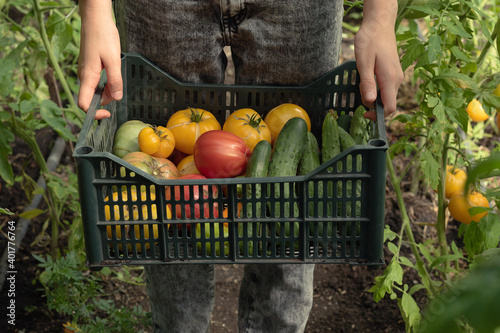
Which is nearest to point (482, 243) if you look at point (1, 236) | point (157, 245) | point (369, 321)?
point (369, 321)

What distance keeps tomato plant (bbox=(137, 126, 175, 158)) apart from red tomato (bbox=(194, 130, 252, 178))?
3.8 inches

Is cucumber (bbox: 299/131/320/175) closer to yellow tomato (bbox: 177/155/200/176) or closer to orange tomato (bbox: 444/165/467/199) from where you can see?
yellow tomato (bbox: 177/155/200/176)

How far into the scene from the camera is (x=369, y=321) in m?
2.15

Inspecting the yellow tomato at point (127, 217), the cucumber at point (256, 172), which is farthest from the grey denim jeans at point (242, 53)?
the yellow tomato at point (127, 217)

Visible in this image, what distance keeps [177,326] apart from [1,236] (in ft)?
3.75

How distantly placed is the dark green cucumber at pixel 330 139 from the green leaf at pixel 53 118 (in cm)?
95

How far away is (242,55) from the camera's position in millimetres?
1556

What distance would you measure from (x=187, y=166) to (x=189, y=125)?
10cm

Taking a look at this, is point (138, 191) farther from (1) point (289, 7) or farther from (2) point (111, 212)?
(1) point (289, 7)

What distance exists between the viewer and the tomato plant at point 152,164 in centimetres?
127

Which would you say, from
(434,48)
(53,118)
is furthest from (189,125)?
(53,118)

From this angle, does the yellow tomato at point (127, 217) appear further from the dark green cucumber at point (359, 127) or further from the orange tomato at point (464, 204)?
the orange tomato at point (464, 204)

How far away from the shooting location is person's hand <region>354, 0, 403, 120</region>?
4.11 ft

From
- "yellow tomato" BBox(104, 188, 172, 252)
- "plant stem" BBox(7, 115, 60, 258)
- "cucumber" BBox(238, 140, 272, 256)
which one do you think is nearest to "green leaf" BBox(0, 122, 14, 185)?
"plant stem" BBox(7, 115, 60, 258)
